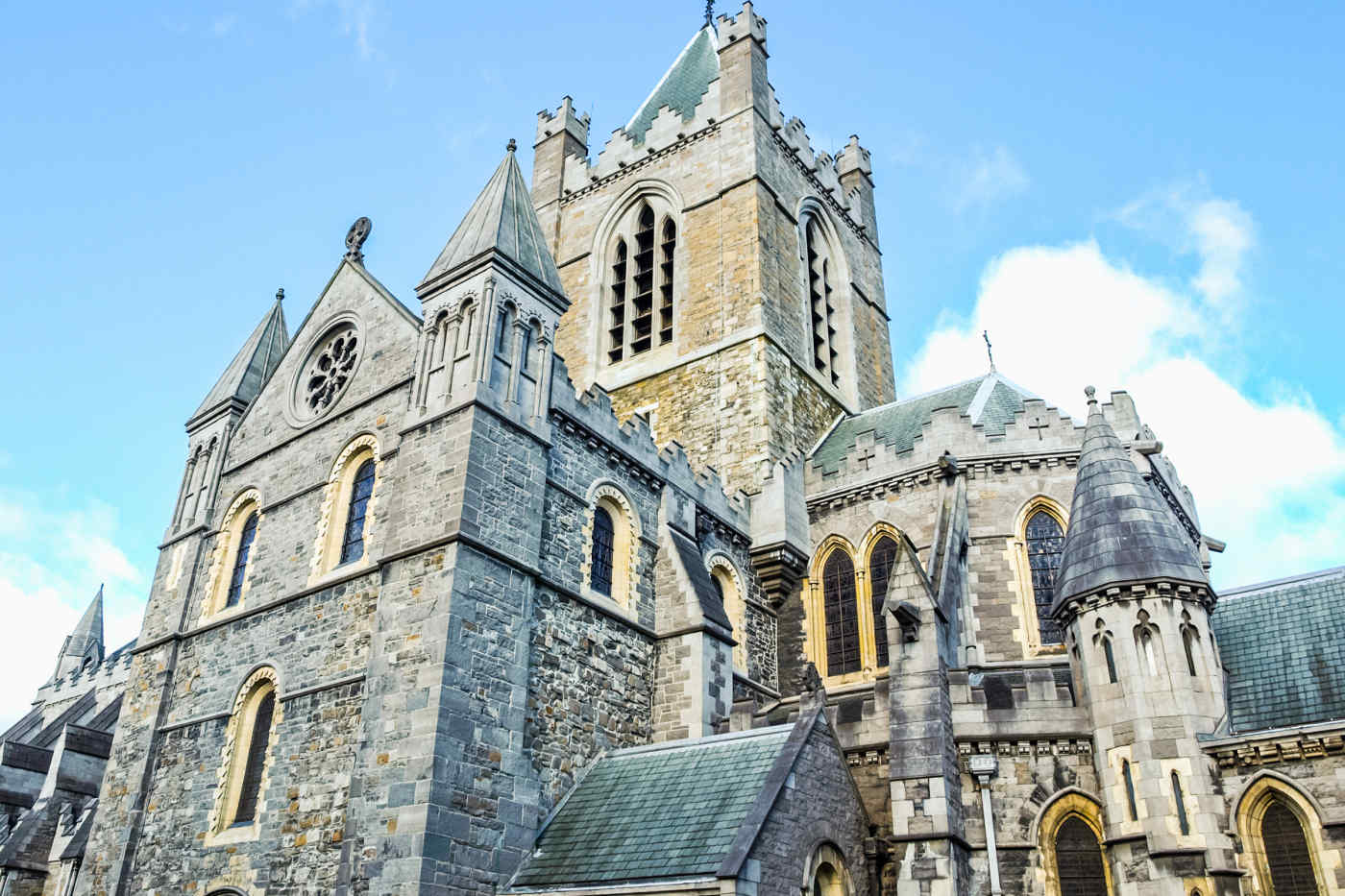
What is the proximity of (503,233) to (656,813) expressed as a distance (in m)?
9.13

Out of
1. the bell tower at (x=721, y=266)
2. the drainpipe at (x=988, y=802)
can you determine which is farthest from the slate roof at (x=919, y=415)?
the drainpipe at (x=988, y=802)

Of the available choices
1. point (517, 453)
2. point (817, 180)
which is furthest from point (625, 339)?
point (517, 453)

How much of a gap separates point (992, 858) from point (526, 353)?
9.88 m

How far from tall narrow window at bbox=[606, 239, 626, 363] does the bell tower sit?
0.05m

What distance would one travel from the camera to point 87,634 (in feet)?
150

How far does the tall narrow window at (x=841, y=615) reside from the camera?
20109 millimetres

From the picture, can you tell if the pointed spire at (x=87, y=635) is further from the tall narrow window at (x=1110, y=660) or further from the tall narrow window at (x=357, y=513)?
the tall narrow window at (x=1110, y=660)

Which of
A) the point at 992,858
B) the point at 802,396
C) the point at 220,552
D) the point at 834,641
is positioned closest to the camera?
the point at 992,858

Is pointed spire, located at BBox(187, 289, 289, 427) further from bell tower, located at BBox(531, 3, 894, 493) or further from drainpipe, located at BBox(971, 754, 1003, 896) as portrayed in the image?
drainpipe, located at BBox(971, 754, 1003, 896)

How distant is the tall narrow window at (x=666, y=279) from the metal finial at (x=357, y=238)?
860 centimetres

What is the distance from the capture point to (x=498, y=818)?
13.4m

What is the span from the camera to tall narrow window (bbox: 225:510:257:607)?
1839 centimetres

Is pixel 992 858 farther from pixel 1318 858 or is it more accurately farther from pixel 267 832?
pixel 267 832

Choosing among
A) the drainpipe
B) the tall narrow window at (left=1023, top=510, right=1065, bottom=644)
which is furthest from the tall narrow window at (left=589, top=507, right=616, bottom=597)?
the tall narrow window at (left=1023, top=510, right=1065, bottom=644)
